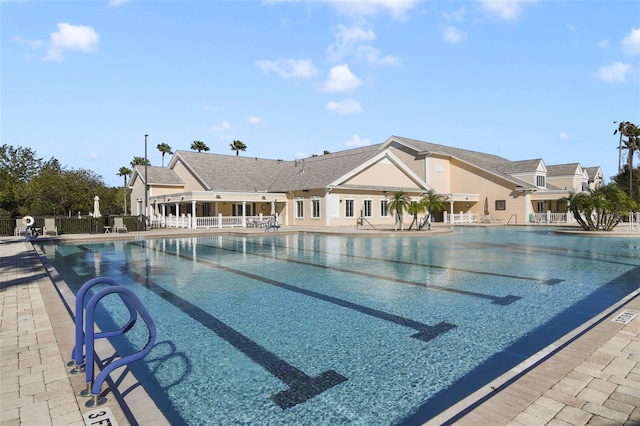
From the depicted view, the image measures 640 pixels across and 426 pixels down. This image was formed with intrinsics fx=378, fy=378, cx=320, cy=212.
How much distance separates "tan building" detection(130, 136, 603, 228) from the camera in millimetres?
31266

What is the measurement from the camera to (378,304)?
305 inches

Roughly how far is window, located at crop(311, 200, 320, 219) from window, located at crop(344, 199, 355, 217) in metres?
2.33

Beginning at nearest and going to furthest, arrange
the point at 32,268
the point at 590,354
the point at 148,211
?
the point at 590,354 → the point at 32,268 → the point at 148,211

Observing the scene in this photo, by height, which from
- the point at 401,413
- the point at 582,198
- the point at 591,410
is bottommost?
the point at 401,413

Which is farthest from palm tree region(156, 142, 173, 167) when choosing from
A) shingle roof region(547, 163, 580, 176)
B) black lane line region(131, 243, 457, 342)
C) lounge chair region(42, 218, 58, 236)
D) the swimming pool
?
black lane line region(131, 243, 457, 342)

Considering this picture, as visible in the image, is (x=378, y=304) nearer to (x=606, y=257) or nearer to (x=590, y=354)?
(x=590, y=354)

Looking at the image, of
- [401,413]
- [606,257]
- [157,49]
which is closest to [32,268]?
[157,49]

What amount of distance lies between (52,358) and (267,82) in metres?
20.2

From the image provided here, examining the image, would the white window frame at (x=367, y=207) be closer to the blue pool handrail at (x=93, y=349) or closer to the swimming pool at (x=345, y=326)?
the swimming pool at (x=345, y=326)

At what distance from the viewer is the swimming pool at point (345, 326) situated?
13.3 ft

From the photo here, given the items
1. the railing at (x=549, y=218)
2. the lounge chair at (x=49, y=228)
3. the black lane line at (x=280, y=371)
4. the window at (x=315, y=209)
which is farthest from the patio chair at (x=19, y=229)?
the railing at (x=549, y=218)

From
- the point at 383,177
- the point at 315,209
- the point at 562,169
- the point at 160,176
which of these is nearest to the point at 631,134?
the point at 562,169

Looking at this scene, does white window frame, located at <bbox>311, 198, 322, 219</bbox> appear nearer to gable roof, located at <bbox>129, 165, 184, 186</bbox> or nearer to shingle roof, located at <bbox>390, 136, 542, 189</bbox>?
gable roof, located at <bbox>129, 165, 184, 186</bbox>

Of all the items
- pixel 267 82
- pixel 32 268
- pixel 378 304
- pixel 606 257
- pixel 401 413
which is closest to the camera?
pixel 401 413
